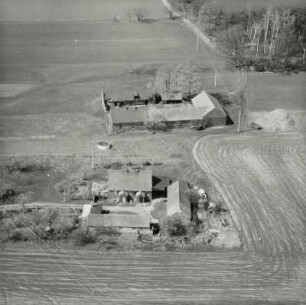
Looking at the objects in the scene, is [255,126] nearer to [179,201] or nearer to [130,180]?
[179,201]

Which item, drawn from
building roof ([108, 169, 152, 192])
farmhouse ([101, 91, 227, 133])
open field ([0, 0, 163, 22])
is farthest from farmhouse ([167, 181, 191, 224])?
open field ([0, 0, 163, 22])

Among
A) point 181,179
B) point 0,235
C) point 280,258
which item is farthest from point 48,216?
point 280,258

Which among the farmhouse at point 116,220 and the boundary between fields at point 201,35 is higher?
the boundary between fields at point 201,35

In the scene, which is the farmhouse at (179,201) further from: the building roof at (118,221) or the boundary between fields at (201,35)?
the boundary between fields at (201,35)

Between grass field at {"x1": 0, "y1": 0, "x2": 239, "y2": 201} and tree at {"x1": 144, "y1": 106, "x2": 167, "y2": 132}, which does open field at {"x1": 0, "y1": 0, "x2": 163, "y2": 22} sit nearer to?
grass field at {"x1": 0, "y1": 0, "x2": 239, "y2": 201}

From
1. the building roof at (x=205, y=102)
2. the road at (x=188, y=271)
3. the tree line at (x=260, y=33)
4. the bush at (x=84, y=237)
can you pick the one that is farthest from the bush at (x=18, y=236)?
the tree line at (x=260, y=33)

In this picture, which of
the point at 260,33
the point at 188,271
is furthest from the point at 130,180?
the point at 260,33

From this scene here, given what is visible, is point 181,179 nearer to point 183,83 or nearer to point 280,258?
point 280,258
